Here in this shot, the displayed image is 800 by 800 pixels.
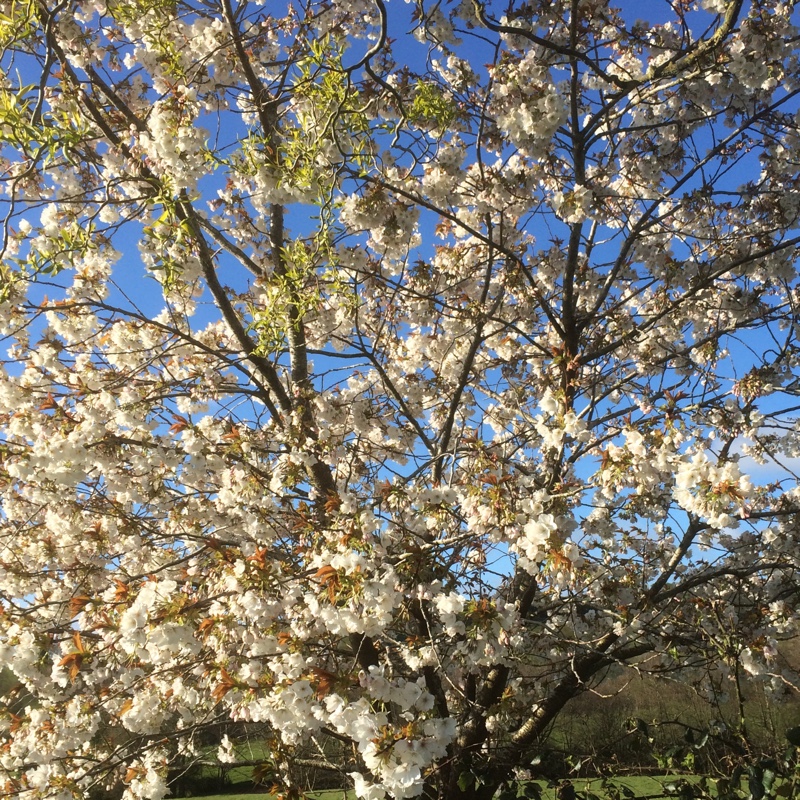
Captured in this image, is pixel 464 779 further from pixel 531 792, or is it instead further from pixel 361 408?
pixel 361 408

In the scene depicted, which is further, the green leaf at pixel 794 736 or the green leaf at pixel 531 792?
the green leaf at pixel 531 792

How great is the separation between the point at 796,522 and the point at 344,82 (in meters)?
4.68

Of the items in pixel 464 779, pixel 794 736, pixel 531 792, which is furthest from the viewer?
pixel 464 779

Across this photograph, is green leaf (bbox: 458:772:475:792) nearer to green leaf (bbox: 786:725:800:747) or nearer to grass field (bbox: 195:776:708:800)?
grass field (bbox: 195:776:708:800)

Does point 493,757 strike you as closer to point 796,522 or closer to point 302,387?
point 302,387

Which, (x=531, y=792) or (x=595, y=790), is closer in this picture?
(x=531, y=792)

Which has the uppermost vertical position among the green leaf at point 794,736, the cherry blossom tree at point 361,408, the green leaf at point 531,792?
the cherry blossom tree at point 361,408

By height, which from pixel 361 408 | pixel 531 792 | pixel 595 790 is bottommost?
pixel 595 790

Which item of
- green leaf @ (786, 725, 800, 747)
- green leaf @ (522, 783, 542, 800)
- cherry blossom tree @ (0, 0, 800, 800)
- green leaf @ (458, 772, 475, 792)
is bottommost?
green leaf @ (522, 783, 542, 800)

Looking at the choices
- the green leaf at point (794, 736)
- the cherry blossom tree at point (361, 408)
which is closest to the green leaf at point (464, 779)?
the cherry blossom tree at point (361, 408)

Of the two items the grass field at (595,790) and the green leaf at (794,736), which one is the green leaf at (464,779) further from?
the green leaf at (794,736)

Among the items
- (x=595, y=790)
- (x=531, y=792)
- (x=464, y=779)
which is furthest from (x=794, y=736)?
(x=595, y=790)

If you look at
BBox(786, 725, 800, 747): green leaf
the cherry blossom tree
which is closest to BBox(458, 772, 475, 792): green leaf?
the cherry blossom tree

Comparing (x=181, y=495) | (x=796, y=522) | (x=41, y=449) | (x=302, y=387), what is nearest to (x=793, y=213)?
(x=796, y=522)
